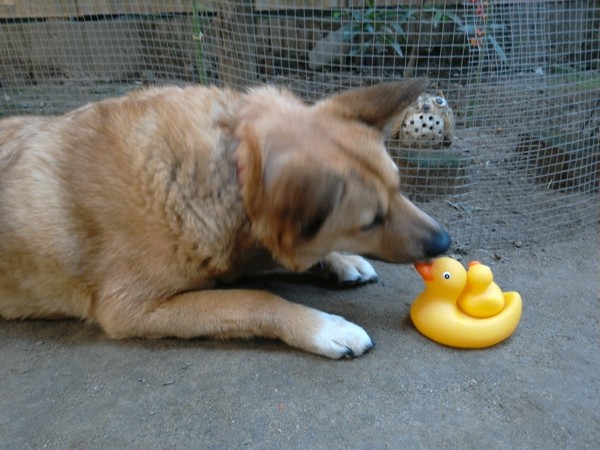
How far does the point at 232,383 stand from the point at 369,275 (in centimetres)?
91

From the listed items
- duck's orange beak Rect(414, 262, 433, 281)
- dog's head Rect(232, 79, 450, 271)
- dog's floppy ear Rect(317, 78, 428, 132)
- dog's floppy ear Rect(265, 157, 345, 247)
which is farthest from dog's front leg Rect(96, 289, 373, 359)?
dog's floppy ear Rect(317, 78, 428, 132)

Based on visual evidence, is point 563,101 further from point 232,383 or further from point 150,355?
point 150,355

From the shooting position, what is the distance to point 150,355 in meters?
2.01

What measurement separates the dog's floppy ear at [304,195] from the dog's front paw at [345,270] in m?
0.84

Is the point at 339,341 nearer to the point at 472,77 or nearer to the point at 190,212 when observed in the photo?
the point at 190,212

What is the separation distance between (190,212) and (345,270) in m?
0.87

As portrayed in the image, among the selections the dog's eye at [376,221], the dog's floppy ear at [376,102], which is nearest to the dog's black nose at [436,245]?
the dog's eye at [376,221]

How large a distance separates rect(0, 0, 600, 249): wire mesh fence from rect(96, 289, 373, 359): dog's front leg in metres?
1.16

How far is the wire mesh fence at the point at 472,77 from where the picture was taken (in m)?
2.86

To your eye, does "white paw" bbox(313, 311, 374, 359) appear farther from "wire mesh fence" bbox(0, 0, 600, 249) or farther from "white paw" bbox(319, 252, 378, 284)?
"wire mesh fence" bbox(0, 0, 600, 249)

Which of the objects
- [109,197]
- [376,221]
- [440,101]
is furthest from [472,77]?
[109,197]

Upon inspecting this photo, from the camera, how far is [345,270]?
2.37 m

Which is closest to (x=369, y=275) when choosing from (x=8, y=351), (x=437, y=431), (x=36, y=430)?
(x=437, y=431)

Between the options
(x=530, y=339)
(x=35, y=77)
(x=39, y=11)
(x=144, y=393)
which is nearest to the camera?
(x=144, y=393)
